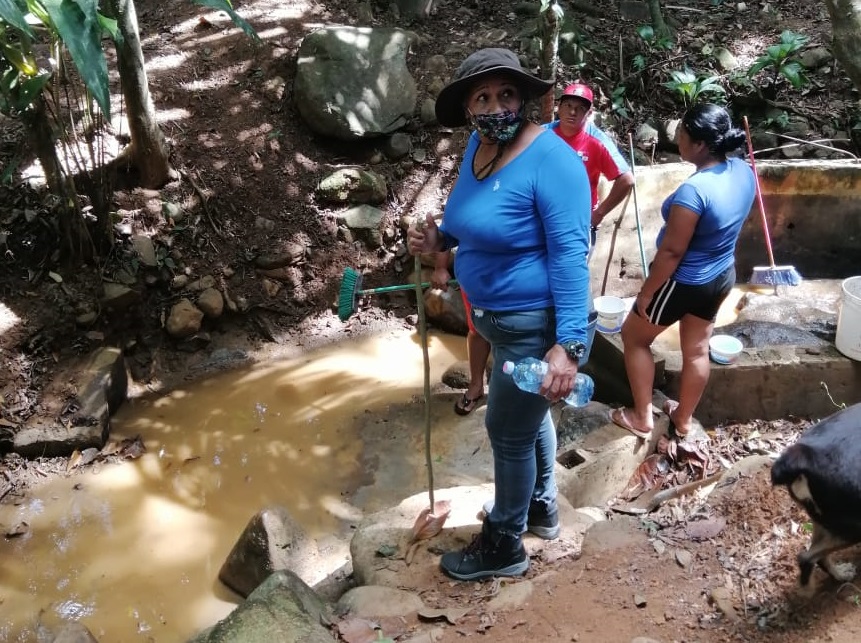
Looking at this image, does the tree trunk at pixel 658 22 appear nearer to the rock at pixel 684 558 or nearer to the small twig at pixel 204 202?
the small twig at pixel 204 202

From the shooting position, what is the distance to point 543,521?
2.67m

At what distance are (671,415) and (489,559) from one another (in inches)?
62.4

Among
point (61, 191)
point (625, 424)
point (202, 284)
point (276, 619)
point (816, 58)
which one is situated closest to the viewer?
point (276, 619)

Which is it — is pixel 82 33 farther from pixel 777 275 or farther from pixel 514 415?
pixel 777 275

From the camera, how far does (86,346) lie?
4.55 meters

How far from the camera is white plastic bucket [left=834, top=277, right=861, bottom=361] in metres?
3.53

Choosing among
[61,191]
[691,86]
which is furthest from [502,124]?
[691,86]

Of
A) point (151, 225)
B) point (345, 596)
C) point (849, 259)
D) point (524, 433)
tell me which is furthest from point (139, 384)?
point (849, 259)

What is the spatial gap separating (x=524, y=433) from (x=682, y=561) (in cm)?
77

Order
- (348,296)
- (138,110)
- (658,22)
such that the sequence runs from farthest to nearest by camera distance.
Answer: (658,22) → (138,110) → (348,296)

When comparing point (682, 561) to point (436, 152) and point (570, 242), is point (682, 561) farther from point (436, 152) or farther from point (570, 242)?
point (436, 152)

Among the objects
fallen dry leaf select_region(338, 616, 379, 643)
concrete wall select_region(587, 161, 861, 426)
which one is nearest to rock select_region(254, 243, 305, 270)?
concrete wall select_region(587, 161, 861, 426)

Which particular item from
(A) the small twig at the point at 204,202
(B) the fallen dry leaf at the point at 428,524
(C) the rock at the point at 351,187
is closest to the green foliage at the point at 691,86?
(C) the rock at the point at 351,187

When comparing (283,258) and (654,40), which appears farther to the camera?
(654,40)
